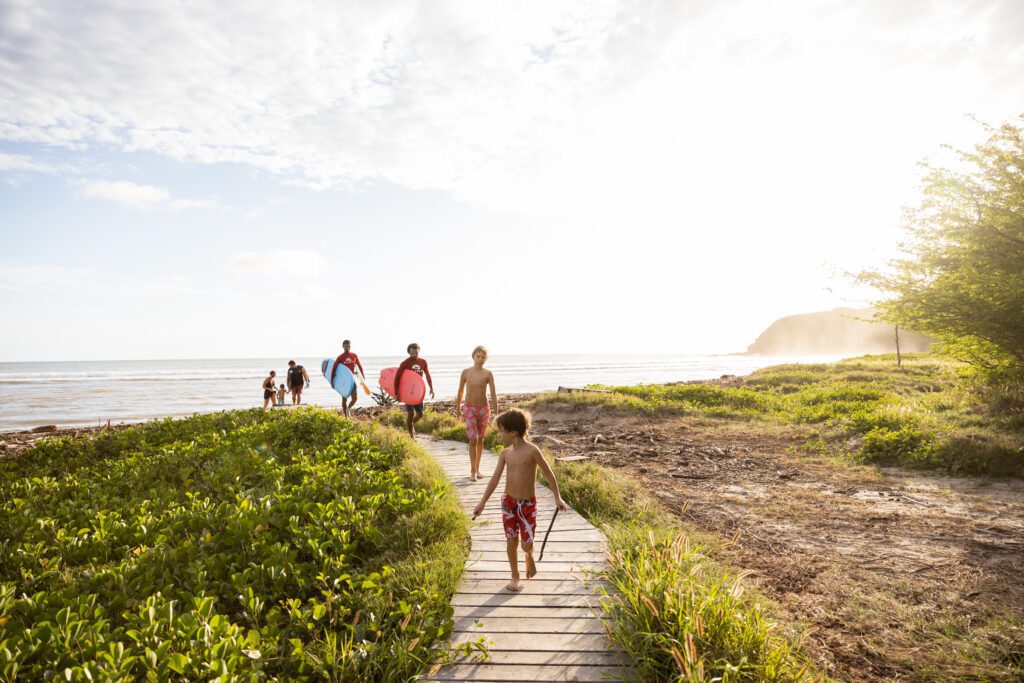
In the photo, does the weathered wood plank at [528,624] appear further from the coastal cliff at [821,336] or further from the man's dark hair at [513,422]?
the coastal cliff at [821,336]

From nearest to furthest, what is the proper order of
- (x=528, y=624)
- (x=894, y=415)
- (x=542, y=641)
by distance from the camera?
(x=542, y=641), (x=528, y=624), (x=894, y=415)

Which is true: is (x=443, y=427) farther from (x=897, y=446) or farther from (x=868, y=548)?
(x=897, y=446)

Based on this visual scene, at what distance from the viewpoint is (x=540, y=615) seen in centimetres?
459

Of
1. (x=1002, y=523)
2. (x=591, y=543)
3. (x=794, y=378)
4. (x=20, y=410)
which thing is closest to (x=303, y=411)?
(x=591, y=543)

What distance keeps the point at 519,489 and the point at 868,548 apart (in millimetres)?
5093

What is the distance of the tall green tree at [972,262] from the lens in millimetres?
11195

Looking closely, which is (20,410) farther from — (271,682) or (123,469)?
(271,682)

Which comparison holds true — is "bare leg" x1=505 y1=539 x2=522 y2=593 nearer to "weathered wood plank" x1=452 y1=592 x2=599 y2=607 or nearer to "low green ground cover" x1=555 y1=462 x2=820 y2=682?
"weathered wood plank" x1=452 y1=592 x2=599 y2=607

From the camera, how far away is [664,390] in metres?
22.3

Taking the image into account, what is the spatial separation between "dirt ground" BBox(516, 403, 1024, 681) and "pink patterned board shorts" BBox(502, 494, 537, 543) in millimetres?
2229

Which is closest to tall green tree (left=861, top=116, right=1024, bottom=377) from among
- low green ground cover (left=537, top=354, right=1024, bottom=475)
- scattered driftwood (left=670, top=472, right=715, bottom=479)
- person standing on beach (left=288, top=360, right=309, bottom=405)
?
low green ground cover (left=537, top=354, right=1024, bottom=475)

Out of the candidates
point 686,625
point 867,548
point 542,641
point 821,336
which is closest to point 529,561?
point 542,641

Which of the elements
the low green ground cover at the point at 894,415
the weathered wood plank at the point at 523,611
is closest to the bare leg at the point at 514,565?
the weathered wood plank at the point at 523,611

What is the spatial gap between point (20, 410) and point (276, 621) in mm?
36347
